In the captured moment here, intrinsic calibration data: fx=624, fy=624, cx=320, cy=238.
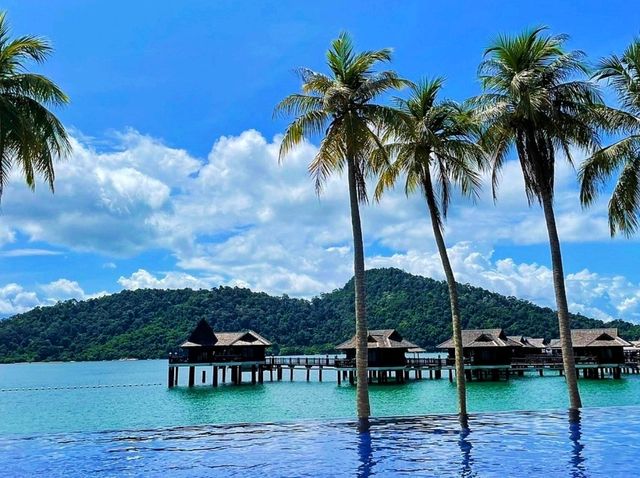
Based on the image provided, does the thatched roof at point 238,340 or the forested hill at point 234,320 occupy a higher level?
the forested hill at point 234,320

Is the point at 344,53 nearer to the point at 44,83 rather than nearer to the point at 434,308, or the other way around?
the point at 44,83

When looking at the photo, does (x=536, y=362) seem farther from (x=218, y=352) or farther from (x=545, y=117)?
(x=545, y=117)

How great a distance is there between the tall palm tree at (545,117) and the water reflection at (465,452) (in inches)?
164

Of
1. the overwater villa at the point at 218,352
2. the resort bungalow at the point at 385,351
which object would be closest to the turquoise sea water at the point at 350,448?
the resort bungalow at the point at 385,351

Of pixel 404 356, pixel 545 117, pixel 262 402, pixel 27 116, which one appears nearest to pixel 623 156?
pixel 545 117

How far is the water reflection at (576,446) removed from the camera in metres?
11.6

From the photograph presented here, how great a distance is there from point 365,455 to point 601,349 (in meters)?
55.1

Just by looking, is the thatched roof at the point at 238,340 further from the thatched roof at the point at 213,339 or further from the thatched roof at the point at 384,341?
the thatched roof at the point at 384,341

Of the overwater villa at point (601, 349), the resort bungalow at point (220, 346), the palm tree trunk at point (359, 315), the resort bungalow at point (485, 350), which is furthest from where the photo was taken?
the resort bungalow at point (220, 346)

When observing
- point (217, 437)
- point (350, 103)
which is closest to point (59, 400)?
point (217, 437)

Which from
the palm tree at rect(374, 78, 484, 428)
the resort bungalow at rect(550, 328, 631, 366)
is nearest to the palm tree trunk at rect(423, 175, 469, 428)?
the palm tree at rect(374, 78, 484, 428)

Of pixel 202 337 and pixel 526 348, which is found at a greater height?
pixel 202 337

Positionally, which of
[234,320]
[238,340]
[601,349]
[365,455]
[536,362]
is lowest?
[365,455]

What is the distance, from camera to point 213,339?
63.7 metres
